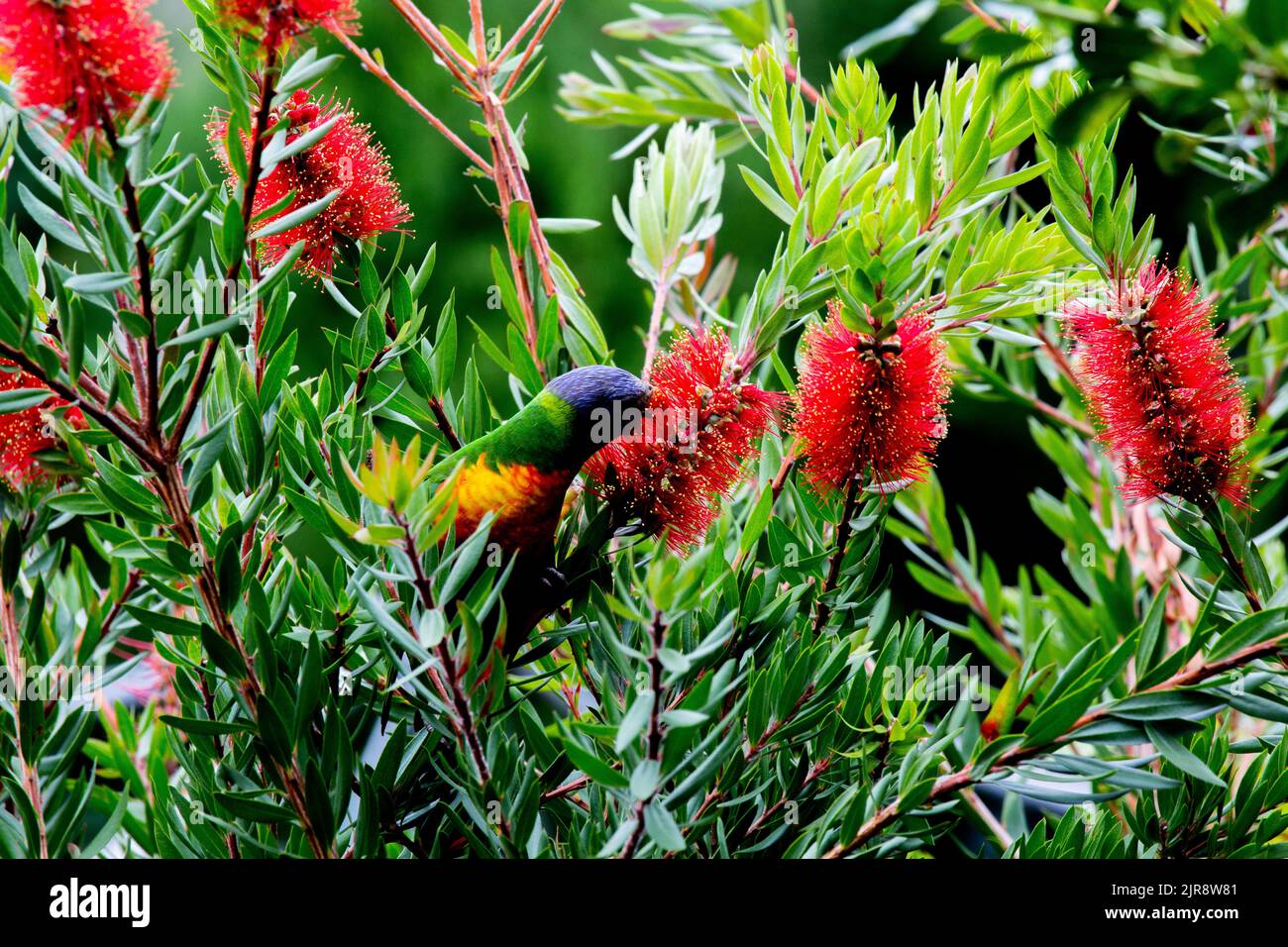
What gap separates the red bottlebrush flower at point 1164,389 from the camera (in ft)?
1.78

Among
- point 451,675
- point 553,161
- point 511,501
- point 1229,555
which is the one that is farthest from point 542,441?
point 553,161

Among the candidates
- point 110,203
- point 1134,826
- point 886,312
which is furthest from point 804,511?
point 110,203

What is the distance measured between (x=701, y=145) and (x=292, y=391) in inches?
14.7

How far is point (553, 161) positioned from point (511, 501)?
1407 mm

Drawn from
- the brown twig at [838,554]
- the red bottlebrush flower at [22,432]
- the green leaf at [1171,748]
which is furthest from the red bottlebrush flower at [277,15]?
the green leaf at [1171,748]

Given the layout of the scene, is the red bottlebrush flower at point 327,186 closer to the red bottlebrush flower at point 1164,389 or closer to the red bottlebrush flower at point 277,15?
the red bottlebrush flower at point 277,15

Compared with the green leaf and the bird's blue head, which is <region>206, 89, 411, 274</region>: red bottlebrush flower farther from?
the green leaf

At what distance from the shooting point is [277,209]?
1.54ft

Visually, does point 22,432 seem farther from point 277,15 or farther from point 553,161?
point 553,161

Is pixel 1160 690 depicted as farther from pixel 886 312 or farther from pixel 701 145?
pixel 701 145

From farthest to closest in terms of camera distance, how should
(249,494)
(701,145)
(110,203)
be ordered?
(701,145) < (249,494) < (110,203)

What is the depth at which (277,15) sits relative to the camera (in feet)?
1.38

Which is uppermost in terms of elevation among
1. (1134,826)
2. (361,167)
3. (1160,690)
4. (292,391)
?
(361,167)

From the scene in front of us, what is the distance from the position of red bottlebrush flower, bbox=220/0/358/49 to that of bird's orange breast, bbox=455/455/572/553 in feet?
0.79
